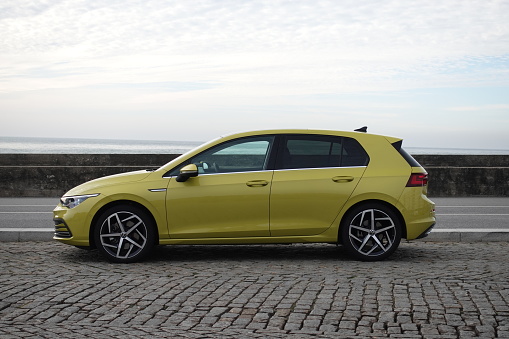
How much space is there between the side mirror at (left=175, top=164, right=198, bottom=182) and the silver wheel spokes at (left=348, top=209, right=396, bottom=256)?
185 centimetres

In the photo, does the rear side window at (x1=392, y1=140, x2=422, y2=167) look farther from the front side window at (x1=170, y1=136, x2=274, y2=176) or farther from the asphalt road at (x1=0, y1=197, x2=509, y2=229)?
the asphalt road at (x1=0, y1=197, x2=509, y2=229)

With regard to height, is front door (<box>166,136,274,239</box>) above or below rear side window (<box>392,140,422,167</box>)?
below

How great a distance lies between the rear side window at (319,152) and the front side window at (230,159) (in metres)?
0.22

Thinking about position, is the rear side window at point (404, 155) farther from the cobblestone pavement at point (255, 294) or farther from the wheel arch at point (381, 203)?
the cobblestone pavement at point (255, 294)

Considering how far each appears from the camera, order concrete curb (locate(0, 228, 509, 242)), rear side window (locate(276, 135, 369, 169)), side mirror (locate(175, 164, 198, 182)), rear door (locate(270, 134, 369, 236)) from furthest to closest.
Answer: concrete curb (locate(0, 228, 509, 242)) < rear side window (locate(276, 135, 369, 169)) < rear door (locate(270, 134, 369, 236)) < side mirror (locate(175, 164, 198, 182))

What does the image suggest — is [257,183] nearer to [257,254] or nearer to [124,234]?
[257,254]

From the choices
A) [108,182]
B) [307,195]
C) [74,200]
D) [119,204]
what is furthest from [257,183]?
[74,200]

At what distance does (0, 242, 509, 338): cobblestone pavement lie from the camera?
5.43 metres

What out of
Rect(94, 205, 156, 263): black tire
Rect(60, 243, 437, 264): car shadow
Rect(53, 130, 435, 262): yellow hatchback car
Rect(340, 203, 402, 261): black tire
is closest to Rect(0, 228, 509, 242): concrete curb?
Rect(60, 243, 437, 264): car shadow

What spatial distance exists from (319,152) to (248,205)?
1.06 m

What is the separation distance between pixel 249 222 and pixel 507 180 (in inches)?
511

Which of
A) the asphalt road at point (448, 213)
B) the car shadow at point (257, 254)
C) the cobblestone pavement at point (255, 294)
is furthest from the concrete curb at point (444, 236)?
the asphalt road at point (448, 213)

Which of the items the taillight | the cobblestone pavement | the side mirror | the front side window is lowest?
the cobblestone pavement

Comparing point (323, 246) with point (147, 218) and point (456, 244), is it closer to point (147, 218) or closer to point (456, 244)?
point (456, 244)
